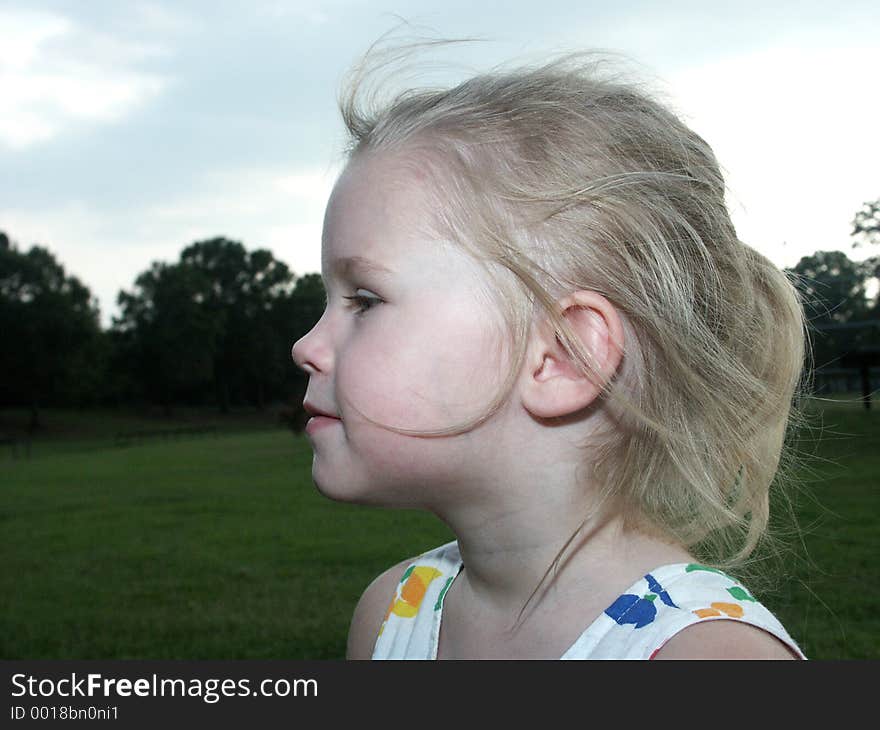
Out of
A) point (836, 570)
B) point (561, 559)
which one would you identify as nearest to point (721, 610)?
point (561, 559)

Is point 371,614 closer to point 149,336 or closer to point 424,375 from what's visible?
point 424,375

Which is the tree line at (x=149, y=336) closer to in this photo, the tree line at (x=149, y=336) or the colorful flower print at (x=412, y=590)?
the tree line at (x=149, y=336)

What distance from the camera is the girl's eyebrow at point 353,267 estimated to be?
1452mm

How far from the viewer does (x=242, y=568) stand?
6.03 m

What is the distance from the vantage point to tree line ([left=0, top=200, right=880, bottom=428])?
4338 centimetres

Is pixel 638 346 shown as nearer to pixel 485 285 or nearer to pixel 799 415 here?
pixel 485 285

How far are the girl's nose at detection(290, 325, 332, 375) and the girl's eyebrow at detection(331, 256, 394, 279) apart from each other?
11cm

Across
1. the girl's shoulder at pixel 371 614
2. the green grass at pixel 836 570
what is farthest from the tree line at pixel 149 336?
the girl's shoulder at pixel 371 614

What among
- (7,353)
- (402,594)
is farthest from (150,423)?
(402,594)

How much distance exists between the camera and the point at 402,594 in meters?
1.85

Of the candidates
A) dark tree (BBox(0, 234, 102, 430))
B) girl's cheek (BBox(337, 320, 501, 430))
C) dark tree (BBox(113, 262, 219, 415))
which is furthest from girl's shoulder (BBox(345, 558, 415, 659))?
dark tree (BBox(113, 262, 219, 415))

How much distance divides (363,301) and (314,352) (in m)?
0.12

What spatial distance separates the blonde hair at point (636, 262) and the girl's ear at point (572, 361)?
0.02m

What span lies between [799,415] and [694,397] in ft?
1.39
